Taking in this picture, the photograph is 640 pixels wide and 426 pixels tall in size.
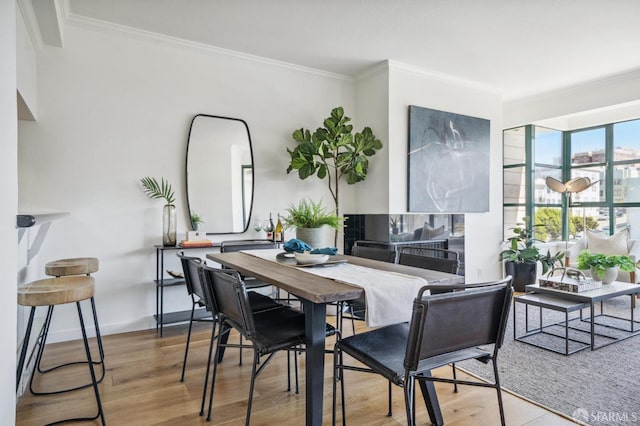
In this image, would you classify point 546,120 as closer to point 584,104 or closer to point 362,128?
point 584,104

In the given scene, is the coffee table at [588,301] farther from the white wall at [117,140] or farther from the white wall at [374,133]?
the white wall at [117,140]

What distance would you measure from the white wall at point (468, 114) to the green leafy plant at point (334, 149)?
30cm

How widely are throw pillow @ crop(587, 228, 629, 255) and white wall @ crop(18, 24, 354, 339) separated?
4.38 m

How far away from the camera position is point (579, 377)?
2.47 meters

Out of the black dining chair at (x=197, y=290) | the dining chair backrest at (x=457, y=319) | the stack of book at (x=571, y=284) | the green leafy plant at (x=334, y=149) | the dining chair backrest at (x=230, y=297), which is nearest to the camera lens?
the dining chair backrest at (x=457, y=319)

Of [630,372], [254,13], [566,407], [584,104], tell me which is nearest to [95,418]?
[566,407]

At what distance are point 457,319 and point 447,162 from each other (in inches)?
138

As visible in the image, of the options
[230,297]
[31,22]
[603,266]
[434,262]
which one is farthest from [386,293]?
[31,22]

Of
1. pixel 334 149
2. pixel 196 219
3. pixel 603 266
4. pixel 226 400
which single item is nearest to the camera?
pixel 226 400

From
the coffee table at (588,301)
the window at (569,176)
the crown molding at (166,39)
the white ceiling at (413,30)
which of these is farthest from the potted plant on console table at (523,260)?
the crown molding at (166,39)

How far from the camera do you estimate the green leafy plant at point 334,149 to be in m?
4.03

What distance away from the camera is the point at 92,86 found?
131 inches

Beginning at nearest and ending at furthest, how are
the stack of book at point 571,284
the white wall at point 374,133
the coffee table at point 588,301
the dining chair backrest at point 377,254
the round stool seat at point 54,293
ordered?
the round stool seat at point 54,293 < the dining chair backrest at point 377,254 < the coffee table at point 588,301 < the stack of book at point 571,284 < the white wall at point 374,133

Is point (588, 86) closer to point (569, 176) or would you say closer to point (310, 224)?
point (569, 176)
